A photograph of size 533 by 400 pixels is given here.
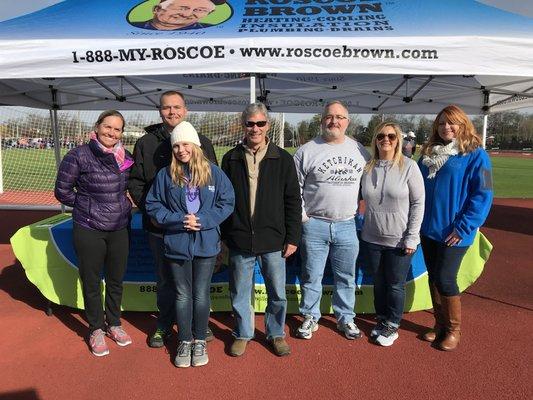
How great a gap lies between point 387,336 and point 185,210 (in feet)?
6.38

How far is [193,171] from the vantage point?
2775 mm

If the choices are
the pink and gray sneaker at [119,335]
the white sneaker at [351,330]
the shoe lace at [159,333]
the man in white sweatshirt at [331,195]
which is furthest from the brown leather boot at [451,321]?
the pink and gray sneaker at [119,335]

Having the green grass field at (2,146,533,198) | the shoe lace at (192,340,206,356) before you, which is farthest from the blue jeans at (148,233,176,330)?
the green grass field at (2,146,533,198)

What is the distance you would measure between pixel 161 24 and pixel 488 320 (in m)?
4.26

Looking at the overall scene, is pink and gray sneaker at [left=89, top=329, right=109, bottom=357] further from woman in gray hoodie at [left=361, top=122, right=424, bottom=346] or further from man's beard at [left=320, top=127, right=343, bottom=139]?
man's beard at [left=320, top=127, right=343, bottom=139]

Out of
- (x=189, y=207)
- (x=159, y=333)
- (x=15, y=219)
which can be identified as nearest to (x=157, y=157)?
(x=189, y=207)

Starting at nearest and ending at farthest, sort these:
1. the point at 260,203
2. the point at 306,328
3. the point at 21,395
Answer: the point at 21,395 → the point at 260,203 → the point at 306,328

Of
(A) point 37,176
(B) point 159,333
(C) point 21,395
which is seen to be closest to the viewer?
(C) point 21,395

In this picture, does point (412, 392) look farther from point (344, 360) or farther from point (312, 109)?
point (312, 109)

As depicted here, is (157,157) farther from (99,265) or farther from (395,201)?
(395,201)

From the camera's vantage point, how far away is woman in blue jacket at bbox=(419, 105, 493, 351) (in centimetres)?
293

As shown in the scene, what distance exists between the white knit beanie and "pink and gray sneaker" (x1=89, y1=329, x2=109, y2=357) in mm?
1675

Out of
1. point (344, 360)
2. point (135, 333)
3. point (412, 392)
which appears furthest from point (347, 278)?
point (135, 333)

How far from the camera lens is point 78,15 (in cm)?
454
